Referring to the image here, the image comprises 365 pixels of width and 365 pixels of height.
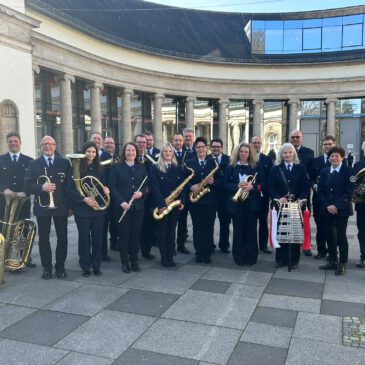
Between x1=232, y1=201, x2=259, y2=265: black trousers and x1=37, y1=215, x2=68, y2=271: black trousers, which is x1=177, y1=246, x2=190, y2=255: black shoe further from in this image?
x1=37, y1=215, x2=68, y2=271: black trousers

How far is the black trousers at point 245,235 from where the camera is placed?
22.9 feet

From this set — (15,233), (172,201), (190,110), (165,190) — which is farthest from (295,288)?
(190,110)

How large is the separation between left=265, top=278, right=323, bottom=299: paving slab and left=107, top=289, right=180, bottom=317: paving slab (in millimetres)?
1462

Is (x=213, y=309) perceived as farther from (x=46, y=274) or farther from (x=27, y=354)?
(x=46, y=274)

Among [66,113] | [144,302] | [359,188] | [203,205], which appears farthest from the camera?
[66,113]

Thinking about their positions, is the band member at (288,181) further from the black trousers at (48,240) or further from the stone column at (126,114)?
the stone column at (126,114)

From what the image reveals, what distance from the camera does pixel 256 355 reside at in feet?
12.8

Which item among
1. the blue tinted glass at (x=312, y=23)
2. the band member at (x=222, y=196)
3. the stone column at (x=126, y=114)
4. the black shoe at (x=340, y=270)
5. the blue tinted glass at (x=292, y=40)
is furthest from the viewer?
the blue tinted glass at (x=292, y=40)

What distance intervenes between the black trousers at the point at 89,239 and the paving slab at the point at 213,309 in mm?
1724

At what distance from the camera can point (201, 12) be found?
38.0 m

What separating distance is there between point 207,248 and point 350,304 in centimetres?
268

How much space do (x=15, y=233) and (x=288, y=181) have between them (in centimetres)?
463

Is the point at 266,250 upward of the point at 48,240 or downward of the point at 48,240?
downward

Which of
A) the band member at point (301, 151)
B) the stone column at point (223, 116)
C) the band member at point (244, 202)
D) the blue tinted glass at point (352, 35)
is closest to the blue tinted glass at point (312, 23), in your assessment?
the blue tinted glass at point (352, 35)
